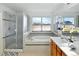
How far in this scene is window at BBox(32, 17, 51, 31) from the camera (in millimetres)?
5277

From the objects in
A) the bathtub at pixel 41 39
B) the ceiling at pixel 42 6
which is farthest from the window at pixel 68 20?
the bathtub at pixel 41 39

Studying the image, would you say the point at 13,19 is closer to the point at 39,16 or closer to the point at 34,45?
the point at 39,16

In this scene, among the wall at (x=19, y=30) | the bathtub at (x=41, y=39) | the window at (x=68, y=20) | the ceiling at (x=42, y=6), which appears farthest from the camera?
the bathtub at (x=41, y=39)

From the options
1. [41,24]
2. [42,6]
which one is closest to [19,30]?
[41,24]

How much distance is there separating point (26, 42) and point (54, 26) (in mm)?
1271

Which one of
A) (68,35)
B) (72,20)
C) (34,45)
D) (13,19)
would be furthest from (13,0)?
(34,45)

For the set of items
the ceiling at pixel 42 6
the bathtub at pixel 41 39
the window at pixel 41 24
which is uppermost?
the ceiling at pixel 42 6

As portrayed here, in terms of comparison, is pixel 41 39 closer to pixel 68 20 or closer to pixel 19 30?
pixel 19 30

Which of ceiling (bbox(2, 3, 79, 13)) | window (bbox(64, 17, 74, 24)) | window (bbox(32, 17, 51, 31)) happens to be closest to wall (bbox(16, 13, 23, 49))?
ceiling (bbox(2, 3, 79, 13))

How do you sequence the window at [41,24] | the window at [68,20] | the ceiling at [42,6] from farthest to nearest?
1. the window at [41,24]
2. the window at [68,20]
3. the ceiling at [42,6]

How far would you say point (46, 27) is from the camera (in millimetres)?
5391

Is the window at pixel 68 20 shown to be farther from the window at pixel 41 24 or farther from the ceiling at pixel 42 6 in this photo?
the window at pixel 41 24

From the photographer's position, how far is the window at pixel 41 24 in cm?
528

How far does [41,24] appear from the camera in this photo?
540 cm
